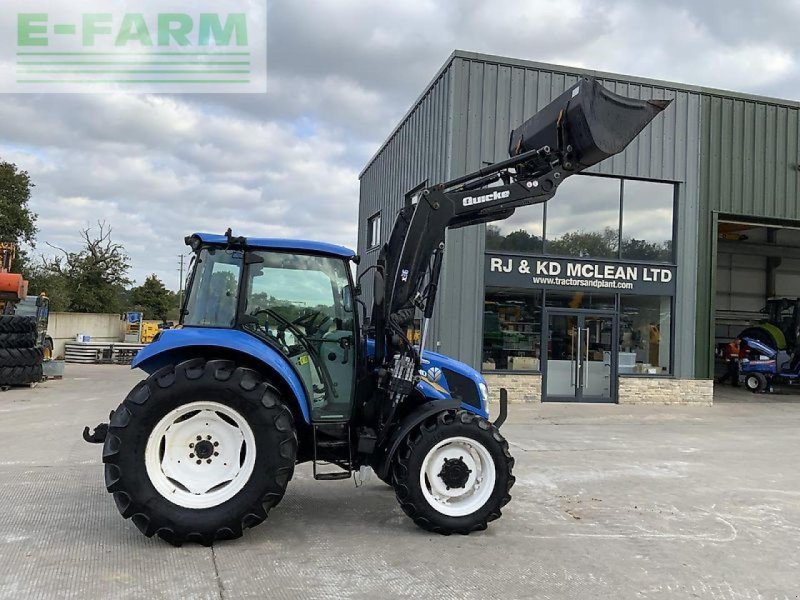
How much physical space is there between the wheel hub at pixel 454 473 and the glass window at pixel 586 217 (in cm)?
1046

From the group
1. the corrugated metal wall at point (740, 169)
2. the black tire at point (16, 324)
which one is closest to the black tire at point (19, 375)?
the black tire at point (16, 324)

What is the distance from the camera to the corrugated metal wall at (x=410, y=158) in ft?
46.6

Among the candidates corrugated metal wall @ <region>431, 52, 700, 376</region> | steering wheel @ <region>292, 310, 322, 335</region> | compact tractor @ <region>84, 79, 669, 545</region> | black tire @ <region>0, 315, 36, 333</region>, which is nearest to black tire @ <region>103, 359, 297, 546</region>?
compact tractor @ <region>84, 79, 669, 545</region>

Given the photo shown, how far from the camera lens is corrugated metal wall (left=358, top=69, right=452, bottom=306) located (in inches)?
559

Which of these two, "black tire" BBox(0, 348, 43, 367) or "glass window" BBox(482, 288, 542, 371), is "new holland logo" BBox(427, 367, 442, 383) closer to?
"glass window" BBox(482, 288, 542, 371)

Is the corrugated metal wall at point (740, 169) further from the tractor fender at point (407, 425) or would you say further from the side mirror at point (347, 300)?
the side mirror at point (347, 300)

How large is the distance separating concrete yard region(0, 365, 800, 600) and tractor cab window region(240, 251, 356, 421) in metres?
1.16

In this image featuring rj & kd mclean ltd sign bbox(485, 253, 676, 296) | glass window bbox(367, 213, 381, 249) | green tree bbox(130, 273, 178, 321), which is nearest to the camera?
rj & kd mclean ltd sign bbox(485, 253, 676, 296)

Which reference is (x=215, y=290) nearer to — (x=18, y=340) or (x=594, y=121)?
(x=594, y=121)

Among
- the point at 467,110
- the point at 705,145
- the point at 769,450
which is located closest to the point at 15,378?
the point at 467,110

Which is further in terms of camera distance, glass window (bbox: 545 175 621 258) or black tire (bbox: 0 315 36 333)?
glass window (bbox: 545 175 621 258)

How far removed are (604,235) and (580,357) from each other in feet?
9.78

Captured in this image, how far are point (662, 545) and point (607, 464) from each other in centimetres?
318

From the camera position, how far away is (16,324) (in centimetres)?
1459
